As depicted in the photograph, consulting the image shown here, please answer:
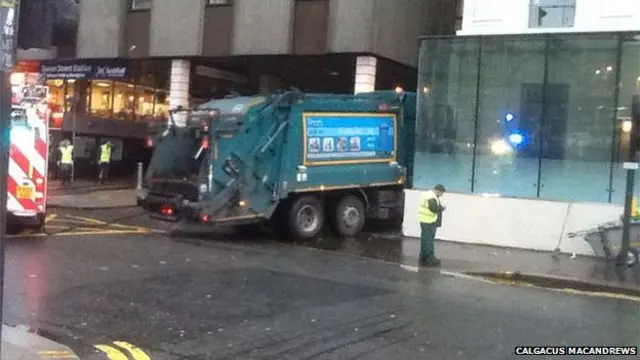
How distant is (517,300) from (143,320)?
5.12 meters

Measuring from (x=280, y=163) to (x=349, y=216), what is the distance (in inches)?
99.1

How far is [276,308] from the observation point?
9359mm

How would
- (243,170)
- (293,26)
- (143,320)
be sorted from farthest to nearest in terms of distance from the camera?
(293,26) < (243,170) < (143,320)

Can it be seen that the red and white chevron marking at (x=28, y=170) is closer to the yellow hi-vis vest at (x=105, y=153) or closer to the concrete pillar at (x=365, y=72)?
the concrete pillar at (x=365, y=72)

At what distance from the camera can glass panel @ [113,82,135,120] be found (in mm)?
35688

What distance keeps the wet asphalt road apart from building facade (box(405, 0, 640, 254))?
4277 millimetres

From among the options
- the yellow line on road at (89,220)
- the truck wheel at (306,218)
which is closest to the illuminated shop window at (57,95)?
the yellow line on road at (89,220)

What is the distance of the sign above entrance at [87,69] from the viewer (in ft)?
94.9

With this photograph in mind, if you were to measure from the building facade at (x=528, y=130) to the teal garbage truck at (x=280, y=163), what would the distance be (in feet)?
3.58

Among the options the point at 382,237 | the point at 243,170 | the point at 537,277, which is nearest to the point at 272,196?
the point at 243,170

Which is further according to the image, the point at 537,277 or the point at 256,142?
the point at 256,142

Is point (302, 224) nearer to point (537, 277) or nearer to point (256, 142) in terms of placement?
point (256, 142)

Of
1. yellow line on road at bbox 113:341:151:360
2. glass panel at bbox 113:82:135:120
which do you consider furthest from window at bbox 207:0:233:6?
yellow line on road at bbox 113:341:151:360

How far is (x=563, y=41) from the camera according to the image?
1716 cm
